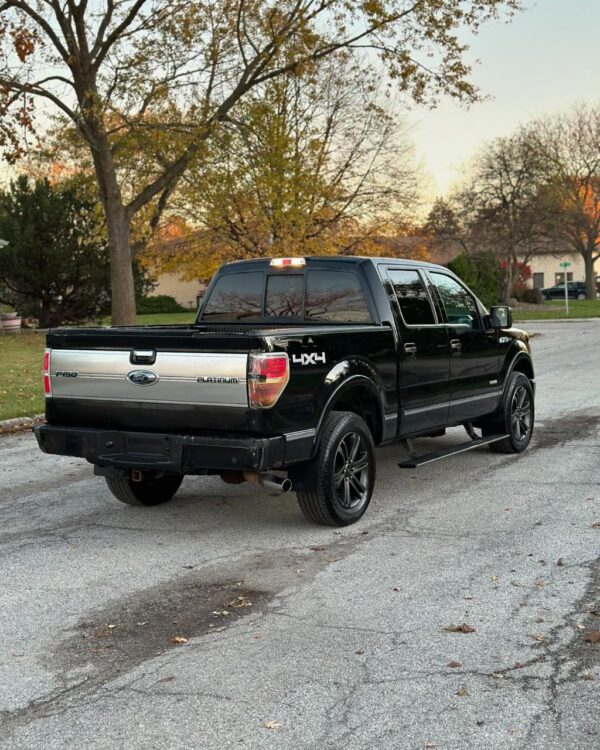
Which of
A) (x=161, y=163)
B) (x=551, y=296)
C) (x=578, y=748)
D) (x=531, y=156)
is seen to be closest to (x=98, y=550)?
(x=578, y=748)

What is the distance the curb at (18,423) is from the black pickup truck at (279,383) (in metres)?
5.08

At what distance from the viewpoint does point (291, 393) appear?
6094 mm

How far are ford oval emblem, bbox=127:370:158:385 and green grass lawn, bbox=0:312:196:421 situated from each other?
22.6ft

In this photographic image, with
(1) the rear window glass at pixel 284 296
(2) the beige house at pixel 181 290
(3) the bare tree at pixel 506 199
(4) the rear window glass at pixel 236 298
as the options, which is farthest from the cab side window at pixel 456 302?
(2) the beige house at pixel 181 290

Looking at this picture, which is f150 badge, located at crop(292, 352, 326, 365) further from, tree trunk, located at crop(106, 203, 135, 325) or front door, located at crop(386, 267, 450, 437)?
tree trunk, located at crop(106, 203, 135, 325)

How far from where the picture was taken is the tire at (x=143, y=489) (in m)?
7.29

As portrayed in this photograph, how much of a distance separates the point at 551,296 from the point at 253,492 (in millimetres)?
75557

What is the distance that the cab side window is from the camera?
8453mm

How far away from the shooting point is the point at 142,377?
20.6 feet

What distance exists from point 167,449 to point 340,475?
50.4 inches

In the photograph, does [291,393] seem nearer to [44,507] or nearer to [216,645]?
[216,645]

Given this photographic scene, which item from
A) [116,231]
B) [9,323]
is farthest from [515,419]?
[9,323]

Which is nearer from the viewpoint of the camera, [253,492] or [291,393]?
[291,393]

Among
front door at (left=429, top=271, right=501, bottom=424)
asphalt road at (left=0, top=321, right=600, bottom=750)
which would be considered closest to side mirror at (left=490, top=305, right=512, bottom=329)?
front door at (left=429, top=271, right=501, bottom=424)
